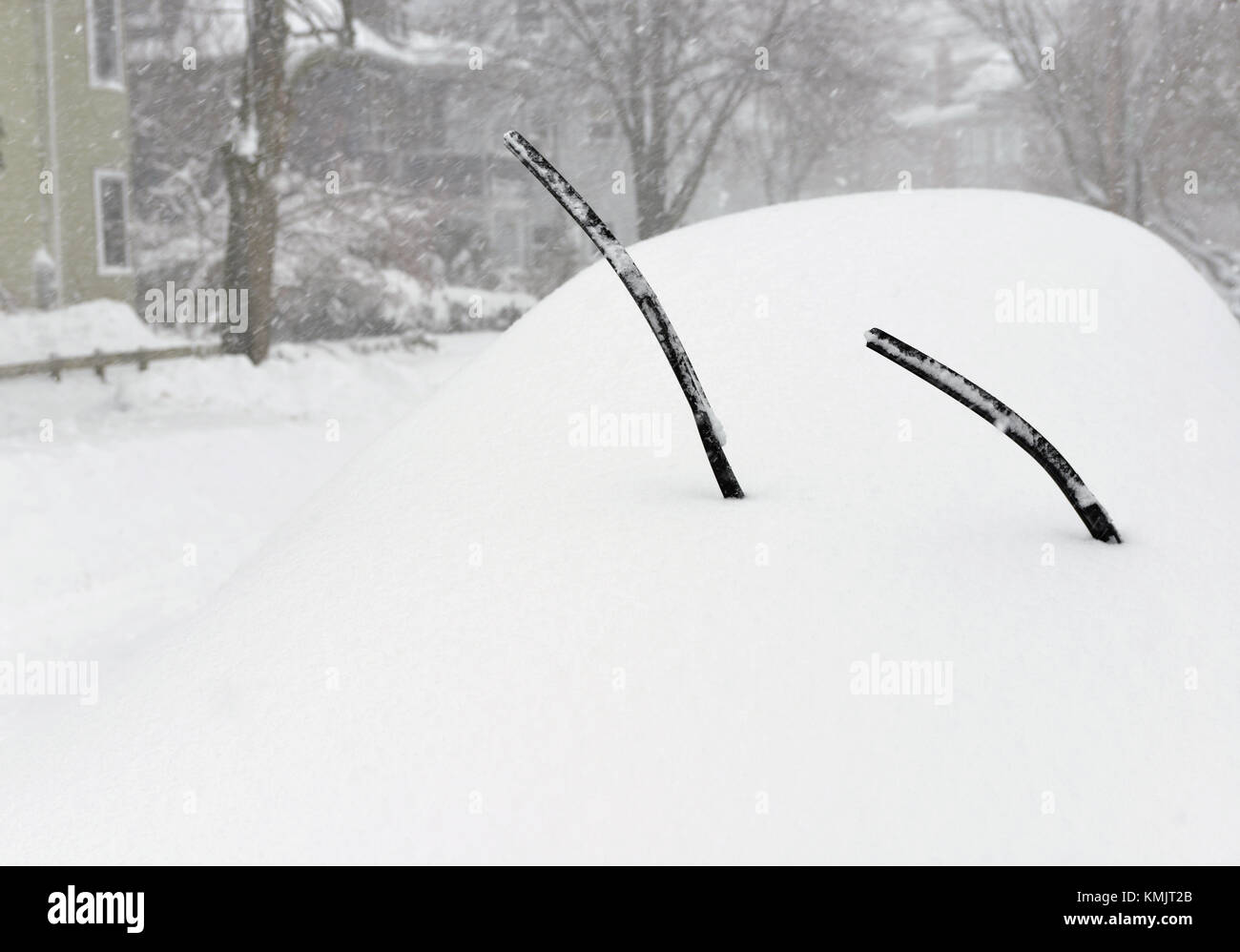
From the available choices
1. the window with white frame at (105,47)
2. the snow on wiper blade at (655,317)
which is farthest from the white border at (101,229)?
the snow on wiper blade at (655,317)

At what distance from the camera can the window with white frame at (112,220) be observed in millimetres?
21609

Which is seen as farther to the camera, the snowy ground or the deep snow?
the snowy ground

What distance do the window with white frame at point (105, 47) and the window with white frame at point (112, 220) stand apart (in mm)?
1603

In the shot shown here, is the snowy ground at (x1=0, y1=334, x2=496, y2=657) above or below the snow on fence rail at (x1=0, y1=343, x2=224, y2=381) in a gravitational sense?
below

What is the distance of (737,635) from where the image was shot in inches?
85.0

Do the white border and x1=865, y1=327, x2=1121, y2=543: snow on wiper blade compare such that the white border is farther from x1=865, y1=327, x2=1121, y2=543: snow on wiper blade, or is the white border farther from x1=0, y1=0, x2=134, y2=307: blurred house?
x1=865, y1=327, x2=1121, y2=543: snow on wiper blade

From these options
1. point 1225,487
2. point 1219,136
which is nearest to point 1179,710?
point 1225,487

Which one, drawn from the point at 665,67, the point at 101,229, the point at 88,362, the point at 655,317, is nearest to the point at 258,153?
the point at 88,362

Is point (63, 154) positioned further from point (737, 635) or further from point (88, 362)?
point (737, 635)

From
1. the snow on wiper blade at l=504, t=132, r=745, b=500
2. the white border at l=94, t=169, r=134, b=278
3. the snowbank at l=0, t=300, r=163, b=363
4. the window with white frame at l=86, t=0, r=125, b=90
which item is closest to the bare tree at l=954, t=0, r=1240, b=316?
the window with white frame at l=86, t=0, r=125, b=90

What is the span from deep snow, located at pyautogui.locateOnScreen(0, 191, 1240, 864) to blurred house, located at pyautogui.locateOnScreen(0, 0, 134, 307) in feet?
63.9

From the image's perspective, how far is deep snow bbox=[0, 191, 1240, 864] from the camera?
6.22 ft

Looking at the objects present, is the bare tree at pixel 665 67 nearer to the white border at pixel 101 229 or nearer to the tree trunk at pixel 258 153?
the tree trunk at pixel 258 153
